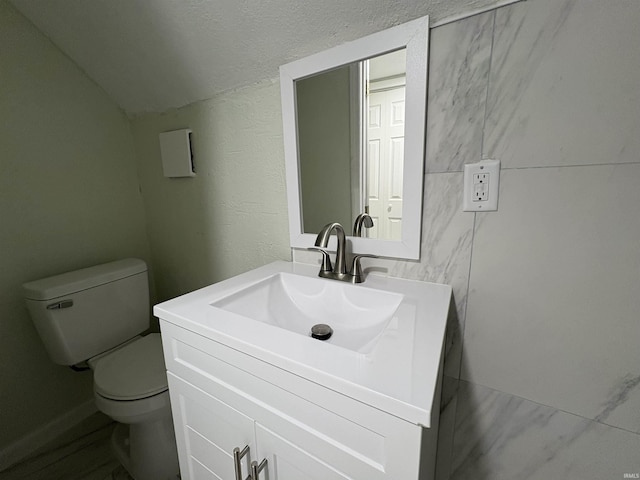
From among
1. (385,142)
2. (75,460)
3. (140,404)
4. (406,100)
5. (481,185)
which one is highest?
(406,100)

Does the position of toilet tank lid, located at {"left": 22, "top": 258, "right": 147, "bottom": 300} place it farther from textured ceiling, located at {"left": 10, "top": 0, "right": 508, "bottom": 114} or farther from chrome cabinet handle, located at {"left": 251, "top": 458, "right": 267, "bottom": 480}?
chrome cabinet handle, located at {"left": 251, "top": 458, "right": 267, "bottom": 480}

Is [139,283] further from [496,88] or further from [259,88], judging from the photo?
[496,88]

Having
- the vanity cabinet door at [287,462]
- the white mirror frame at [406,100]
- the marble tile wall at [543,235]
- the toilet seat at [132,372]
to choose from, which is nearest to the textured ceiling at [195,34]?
the white mirror frame at [406,100]

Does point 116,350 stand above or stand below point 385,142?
below

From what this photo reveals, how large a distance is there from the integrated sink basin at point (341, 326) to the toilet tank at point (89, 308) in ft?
2.38

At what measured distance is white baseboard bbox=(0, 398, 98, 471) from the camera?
1233 millimetres

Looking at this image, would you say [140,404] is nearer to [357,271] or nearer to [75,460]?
Result: [75,460]

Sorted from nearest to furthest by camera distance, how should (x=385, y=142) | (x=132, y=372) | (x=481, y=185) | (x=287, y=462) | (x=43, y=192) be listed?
(x=287, y=462) < (x=481, y=185) < (x=385, y=142) < (x=132, y=372) < (x=43, y=192)

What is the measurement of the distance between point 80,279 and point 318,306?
1046 millimetres

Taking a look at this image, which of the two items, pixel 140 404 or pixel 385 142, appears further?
pixel 140 404

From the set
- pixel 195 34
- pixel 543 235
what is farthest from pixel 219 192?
pixel 543 235

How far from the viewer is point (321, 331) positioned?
79cm

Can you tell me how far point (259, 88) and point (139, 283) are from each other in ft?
3.46

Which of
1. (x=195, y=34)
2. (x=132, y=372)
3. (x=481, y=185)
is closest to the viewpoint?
(x=481, y=185)
